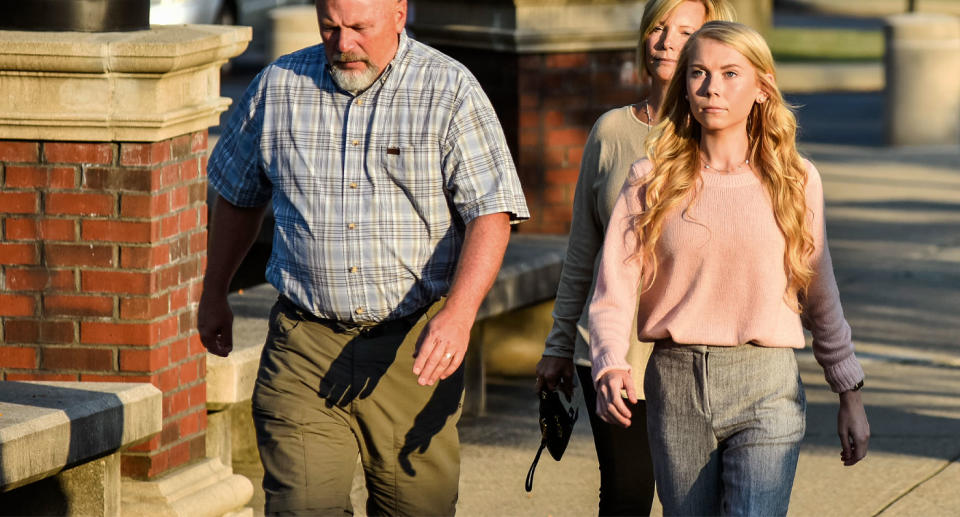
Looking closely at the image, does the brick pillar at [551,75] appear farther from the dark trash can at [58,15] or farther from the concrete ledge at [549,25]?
the dark trash can at [58,15]

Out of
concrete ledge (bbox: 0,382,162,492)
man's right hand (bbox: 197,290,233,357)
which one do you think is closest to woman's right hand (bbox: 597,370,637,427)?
man's right hand (bbox: 197,290,233,357)

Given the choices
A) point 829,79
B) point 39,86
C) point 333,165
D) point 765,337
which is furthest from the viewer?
point 829,79

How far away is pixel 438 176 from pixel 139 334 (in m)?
A: 1.39

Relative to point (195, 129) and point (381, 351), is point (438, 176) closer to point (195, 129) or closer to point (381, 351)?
point (381, 351)

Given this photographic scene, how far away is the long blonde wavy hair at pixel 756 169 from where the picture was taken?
3.85 m

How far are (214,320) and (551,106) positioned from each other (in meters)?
4.12

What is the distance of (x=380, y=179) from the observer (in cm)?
440

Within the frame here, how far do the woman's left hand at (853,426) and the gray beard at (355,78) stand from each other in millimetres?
1410

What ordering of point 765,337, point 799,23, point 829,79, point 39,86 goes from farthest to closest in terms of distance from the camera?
1. point 799,23
2. point 829,79
3. point 39,86
4. point 765,337

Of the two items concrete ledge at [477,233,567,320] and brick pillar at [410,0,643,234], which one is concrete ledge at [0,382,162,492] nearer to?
concrete ledge at [477,233,567,320]

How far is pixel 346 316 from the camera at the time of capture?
14.5ft

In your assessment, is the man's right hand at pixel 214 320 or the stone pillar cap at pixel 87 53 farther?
the stone pillar cap at pixel 87 53

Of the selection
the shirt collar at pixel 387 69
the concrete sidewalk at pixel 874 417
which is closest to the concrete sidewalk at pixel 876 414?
the concrete sidewalk at pixel 874 417

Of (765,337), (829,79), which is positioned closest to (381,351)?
(765,337)
